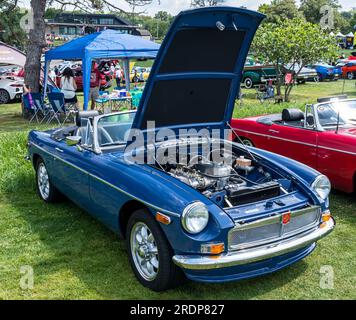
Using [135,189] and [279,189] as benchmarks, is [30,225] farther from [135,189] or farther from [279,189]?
[279,189]

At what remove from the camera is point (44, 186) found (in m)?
6.04

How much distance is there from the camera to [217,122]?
16.6 ft

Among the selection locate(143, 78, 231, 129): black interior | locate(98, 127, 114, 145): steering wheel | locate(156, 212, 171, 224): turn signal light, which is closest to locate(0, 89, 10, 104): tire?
locate(98, 127, 114, 145): steering wheel

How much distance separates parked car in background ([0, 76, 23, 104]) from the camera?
17.2 m

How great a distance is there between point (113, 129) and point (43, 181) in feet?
5.49

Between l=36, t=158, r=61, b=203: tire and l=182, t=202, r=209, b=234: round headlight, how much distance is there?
115 inches

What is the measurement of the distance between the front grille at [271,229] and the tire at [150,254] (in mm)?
540

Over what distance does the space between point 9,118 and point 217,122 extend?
34.9 feet

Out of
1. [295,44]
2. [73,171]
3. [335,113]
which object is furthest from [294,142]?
[295,44]

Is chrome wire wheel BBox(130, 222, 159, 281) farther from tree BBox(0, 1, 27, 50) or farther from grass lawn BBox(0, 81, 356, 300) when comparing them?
tree BBox(0, 1, 27, 50)

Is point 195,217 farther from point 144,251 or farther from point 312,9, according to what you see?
point 312,9

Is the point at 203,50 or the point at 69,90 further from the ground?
the point at 203,50
